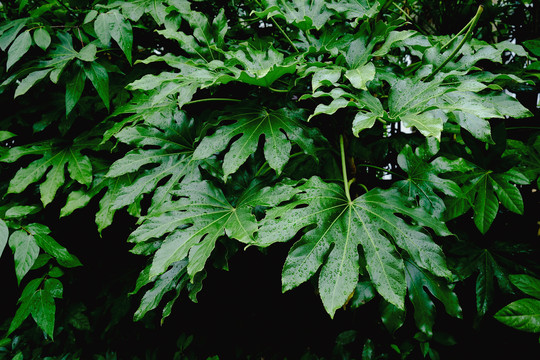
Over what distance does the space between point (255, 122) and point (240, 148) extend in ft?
0.39

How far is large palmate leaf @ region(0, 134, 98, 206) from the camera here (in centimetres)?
118

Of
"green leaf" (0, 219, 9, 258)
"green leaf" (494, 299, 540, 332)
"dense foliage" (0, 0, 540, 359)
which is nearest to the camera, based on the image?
"dense foliage" (0, 0, 540, 359)

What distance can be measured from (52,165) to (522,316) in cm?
158

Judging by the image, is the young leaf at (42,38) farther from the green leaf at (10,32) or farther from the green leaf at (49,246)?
the green leaf at (49,246)

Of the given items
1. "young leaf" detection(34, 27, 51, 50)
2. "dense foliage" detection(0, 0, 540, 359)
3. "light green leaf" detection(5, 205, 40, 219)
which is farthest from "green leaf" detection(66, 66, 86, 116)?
"light green leaf" detection(5, 205, 40, 219)

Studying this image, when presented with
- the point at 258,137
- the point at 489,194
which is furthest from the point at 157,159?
the point at 489,194

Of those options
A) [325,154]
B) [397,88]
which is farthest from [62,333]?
[397,88]

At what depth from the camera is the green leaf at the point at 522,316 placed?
3.01 ft

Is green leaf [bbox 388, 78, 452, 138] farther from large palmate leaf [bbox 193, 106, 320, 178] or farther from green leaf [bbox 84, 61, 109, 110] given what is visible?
green leaf [bbox 84, 61, 109, 110]

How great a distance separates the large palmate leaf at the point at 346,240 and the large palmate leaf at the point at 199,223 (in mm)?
69

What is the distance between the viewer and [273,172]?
3.38 ft

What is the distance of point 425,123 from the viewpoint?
2.34ft

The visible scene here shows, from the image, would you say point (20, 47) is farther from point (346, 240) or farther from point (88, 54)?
point (346, 240)

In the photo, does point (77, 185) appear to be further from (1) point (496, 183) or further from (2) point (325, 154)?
(1) point (496, 183)
